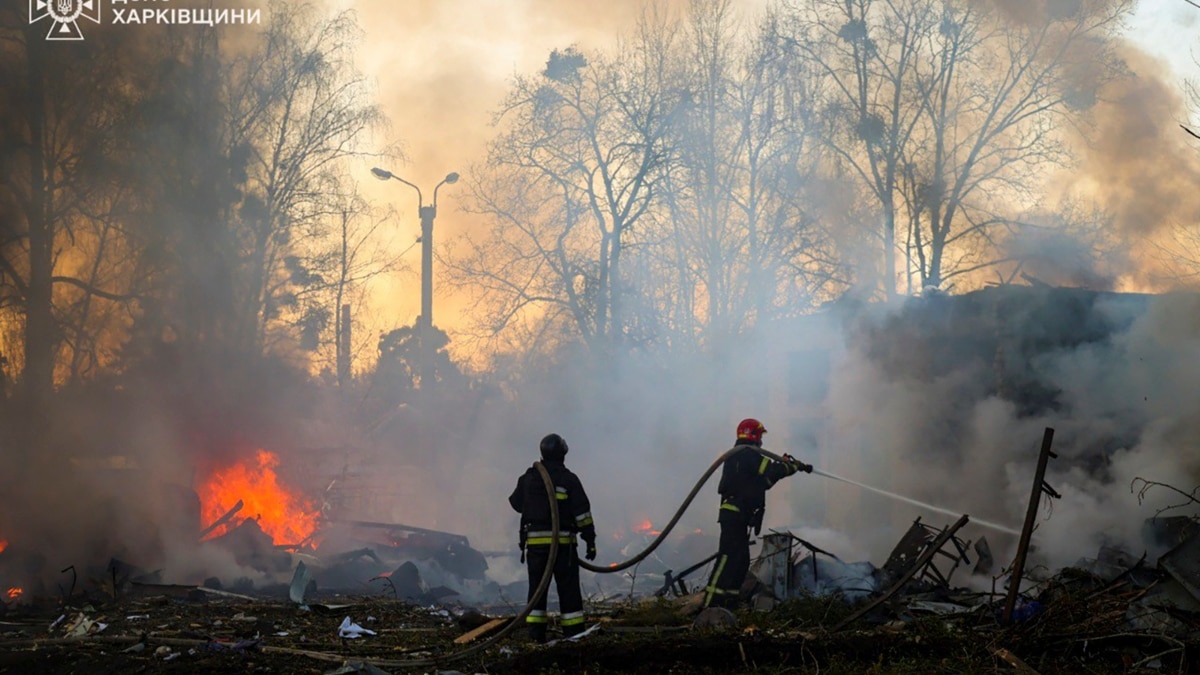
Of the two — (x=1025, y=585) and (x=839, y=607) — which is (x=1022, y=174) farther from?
(x=839, y=607)

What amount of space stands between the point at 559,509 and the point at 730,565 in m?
1.93

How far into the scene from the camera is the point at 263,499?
1758 cm

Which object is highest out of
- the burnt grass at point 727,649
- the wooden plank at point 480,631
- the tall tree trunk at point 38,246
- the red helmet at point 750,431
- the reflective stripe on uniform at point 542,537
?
the tall tree trunk at point 38,246

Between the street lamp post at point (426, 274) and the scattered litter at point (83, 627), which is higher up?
the street lamp post at point (426, 274)

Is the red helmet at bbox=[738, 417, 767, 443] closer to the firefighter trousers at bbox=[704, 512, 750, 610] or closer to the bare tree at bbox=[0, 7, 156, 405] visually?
the firefighter trousers at bbox=[704, 512, 750, 610]

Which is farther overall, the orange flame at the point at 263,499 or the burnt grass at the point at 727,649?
the orange flame at the point at 263,499

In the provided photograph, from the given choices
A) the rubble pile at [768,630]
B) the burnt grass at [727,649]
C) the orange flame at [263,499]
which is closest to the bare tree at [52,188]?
the orange flame at [263,499]

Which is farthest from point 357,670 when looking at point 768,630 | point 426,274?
point 426,274

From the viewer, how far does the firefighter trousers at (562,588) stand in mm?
8281

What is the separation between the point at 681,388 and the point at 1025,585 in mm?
13558

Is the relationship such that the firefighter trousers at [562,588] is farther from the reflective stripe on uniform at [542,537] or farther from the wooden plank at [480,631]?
the wooden plank at [480,631]

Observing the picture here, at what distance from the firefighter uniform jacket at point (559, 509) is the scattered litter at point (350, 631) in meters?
1.63

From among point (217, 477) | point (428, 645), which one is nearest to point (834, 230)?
point (217, 477)

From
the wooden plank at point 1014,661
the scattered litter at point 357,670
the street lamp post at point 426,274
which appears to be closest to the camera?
the wooden plank at point 1014,661
